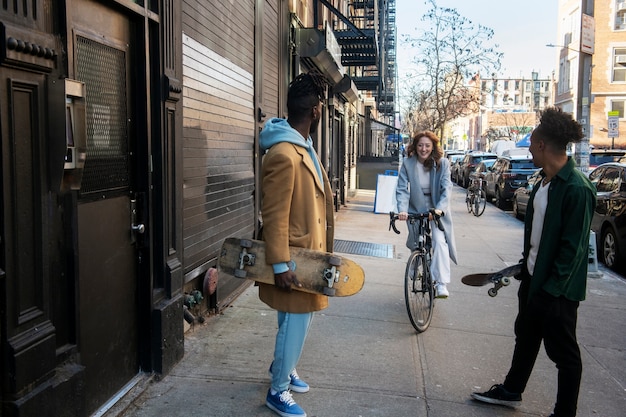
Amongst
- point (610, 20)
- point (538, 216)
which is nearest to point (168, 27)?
point (538, 216)

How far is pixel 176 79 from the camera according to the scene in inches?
161

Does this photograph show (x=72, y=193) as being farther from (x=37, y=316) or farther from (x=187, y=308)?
(x=187, y=308)

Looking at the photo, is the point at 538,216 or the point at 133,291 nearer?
the point at 538,216

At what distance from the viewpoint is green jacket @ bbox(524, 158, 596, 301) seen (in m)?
3.17

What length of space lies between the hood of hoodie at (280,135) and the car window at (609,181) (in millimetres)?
7878

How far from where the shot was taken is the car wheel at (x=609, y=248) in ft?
29.4

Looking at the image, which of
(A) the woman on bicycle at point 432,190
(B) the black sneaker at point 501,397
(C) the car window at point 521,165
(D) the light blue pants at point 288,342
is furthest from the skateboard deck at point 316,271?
(C) the car window at point 521,165

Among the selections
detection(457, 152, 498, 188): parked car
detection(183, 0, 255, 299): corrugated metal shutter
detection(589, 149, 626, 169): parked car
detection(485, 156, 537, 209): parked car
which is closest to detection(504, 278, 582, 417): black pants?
detection(183, 0, 255, 299): corrugated metal shutter

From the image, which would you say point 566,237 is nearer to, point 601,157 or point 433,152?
point 433,152

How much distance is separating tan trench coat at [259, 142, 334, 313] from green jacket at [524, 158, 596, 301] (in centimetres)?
126

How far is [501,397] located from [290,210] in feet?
6.19

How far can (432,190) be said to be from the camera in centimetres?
581

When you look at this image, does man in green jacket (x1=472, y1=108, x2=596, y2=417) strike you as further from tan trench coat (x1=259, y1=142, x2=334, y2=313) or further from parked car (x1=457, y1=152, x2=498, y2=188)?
parked car (x1=457, y1=152, x2=498, y2=188)

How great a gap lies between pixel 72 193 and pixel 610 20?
160ft
